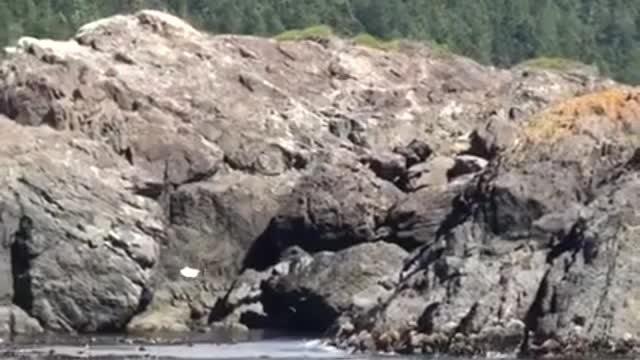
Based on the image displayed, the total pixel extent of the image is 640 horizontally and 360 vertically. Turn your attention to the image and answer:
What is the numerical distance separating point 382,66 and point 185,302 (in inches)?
968

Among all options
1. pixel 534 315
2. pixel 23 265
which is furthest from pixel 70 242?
pixel 534 315

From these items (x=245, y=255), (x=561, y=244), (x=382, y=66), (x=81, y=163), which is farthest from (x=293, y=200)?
(x=561, y=244)

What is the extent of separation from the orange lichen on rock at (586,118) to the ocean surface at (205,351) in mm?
12450

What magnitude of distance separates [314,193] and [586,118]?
2078cm

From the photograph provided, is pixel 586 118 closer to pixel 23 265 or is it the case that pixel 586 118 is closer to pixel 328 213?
pixel 328 213

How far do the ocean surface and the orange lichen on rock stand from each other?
40.8ft

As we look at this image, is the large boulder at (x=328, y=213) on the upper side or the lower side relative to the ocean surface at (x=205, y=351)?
upper

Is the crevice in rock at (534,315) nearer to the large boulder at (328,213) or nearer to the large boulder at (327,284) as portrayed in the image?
the large boulder at (327,284)

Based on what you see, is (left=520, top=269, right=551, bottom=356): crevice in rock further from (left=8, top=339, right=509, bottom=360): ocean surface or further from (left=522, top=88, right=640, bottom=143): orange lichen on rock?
(left=522, top=88, right=640, bottom=143): orange lichen on rock

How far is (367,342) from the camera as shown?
81.4m

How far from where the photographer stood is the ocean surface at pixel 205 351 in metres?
78.5

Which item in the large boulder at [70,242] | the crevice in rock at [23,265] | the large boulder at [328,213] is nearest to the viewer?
the large boulder at [70,242]

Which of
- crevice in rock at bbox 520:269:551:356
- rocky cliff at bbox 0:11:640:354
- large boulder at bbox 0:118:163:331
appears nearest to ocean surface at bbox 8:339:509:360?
rocky cliff at bbox 0:11:640:354

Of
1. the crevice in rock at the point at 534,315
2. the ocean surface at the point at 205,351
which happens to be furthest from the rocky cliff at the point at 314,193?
the ocean surface at the point at 205,351
